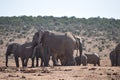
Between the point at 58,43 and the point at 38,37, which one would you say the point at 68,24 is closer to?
the point at 38,37

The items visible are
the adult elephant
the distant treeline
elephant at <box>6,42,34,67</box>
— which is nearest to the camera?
the adult elephant

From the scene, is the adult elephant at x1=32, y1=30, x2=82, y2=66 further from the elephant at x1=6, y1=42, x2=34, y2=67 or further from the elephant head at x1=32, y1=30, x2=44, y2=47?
the elephant at x1=6, y1=42, x2=34, y2=67

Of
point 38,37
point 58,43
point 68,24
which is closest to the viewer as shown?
point 58,43

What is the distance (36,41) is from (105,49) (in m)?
25.7

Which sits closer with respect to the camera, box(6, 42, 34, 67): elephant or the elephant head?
the elephant head

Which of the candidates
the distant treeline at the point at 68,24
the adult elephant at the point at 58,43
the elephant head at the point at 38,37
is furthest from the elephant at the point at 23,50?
the distant treeline at the point at 68,24

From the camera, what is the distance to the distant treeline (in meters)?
62.8

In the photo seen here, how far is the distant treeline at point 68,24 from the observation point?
62787 mm

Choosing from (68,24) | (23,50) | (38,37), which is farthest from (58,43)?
(68,24)

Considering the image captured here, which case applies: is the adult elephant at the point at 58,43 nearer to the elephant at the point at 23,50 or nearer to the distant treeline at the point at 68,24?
the elephant at the point at 23,50

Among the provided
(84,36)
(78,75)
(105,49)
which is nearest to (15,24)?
(84,36)

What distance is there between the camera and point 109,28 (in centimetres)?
6631

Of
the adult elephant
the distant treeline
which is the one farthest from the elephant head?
the distant treeline

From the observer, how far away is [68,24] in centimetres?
7225
